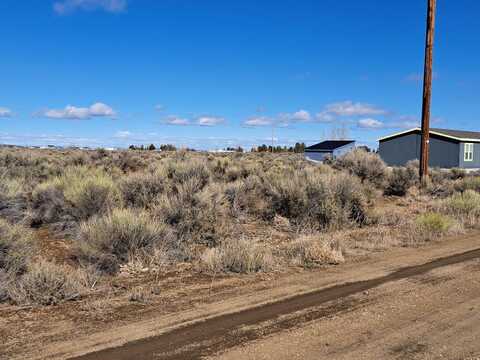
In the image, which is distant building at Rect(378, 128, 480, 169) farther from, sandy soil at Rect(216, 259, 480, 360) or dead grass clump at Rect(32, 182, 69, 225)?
sandy soil at Rect(216, 259, 480, 360)

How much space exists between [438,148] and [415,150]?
2249 mm

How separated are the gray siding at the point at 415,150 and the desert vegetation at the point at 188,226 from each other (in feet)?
92.2

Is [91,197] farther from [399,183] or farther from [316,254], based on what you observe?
[399,183]

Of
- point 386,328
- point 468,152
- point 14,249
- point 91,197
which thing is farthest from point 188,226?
point 468,152

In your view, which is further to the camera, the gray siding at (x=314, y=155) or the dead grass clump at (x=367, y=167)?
the gray siding at (x=314, y=155)

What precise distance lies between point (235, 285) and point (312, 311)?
162 cm

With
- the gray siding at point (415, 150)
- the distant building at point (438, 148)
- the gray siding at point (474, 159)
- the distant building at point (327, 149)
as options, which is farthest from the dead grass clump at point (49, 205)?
the distant building at point (327, 149)

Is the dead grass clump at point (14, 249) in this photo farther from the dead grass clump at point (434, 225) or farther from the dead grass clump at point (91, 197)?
the dead grass clump at point (434, 225)

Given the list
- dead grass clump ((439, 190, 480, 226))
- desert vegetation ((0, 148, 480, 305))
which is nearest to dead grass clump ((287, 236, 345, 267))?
desert vegetation ((0, 148, 480, 305))

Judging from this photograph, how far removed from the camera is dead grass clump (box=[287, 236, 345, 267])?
28.5 feet

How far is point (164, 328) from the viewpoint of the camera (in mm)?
5363

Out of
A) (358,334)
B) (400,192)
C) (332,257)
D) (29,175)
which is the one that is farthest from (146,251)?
(400,192)

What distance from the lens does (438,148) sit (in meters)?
45.6

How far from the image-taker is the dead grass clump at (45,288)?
6270 millimetres
